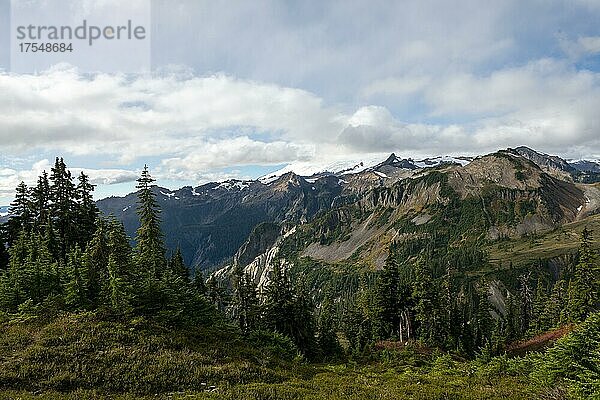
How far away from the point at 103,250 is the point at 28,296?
25.5 ft

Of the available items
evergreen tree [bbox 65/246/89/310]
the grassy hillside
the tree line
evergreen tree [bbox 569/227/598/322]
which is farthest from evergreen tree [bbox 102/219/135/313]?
evergreen tree [bbox 569/227/598/322]

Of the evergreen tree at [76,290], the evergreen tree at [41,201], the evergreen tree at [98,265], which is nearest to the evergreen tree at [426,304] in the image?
the evergreen tree at [98,265]

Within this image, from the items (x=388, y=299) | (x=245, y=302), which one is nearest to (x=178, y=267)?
(x=245, y=302)

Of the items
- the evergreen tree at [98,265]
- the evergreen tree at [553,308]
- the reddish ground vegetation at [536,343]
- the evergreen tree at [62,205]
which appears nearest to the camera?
the evergreen tree at [98,265]

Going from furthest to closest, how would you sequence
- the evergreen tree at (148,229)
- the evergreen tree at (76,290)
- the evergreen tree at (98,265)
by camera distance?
the evergreen tree at (148,229) → the evergreen tree at (98,265) → the evergreen tree at (76,290)

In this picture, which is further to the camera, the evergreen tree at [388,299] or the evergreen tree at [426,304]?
the evergreen tree at [388,299]

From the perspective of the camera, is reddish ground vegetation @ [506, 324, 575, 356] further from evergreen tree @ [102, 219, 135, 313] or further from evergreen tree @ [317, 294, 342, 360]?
evergreen tree @ [102, 219, 135, 313]

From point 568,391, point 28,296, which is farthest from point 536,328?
point 28,296

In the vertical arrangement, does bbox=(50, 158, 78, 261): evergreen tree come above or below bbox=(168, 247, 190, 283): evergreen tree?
above

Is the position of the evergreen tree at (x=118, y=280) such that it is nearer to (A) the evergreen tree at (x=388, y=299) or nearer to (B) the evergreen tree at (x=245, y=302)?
(B) the evergreen tree at (x=245, y=302)

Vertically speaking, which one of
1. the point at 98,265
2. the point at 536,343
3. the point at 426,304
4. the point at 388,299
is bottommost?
the point at 536,343

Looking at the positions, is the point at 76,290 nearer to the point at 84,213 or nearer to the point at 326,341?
the point at 84,213

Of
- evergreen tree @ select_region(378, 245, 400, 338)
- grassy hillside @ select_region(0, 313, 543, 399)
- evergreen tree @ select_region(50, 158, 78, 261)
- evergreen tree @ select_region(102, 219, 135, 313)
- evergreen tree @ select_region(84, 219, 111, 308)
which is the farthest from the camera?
evergreen tree @ select_region(378, 245, 400, 338)

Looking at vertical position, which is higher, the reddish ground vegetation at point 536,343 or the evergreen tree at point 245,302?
the evergreen tree at point 245,302
